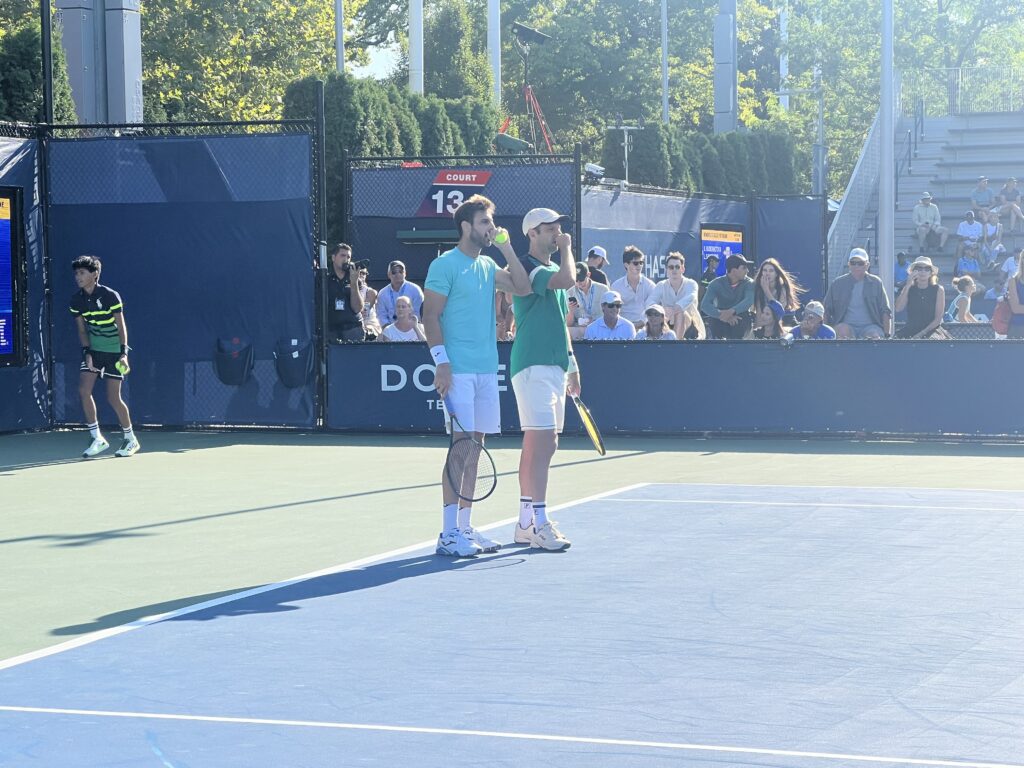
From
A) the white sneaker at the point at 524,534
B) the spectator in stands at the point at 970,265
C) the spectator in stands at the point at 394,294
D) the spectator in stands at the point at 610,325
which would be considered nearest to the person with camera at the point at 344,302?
the spectator in stands at the point at 394,294

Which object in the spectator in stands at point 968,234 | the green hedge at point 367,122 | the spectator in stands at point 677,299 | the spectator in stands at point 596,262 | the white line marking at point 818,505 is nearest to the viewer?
the white line marking at point 818,505

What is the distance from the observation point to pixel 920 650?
6.71 metres

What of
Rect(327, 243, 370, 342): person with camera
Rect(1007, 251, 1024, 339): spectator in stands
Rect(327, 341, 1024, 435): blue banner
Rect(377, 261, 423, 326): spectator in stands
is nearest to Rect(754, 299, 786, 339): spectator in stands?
Rect(327, 341, 1024, 435): blue banner

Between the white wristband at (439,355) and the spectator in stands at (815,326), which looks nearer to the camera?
the white wristband at (439,355)

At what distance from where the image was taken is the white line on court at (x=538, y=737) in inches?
199

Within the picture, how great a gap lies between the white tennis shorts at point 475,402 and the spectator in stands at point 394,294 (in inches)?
366

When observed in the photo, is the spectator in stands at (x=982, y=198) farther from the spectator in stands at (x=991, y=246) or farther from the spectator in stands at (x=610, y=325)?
the spectator in stands at (x=610, y=325)

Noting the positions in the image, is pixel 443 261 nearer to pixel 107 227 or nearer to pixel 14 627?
pixel 14 627

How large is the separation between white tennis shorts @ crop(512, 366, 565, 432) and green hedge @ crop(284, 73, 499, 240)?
15.5 meters

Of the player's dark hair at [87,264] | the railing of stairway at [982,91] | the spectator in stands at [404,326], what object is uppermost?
the railing of stairway at [982,91]

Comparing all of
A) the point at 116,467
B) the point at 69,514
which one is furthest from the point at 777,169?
the point at 69,514

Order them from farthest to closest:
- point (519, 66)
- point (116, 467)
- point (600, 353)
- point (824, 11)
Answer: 1. point (519, 66)
2. point (824, 11)
3. point (600, 353)
4. point (116, 467)

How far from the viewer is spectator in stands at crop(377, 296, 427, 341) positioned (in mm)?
17609

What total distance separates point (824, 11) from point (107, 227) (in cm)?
5249
